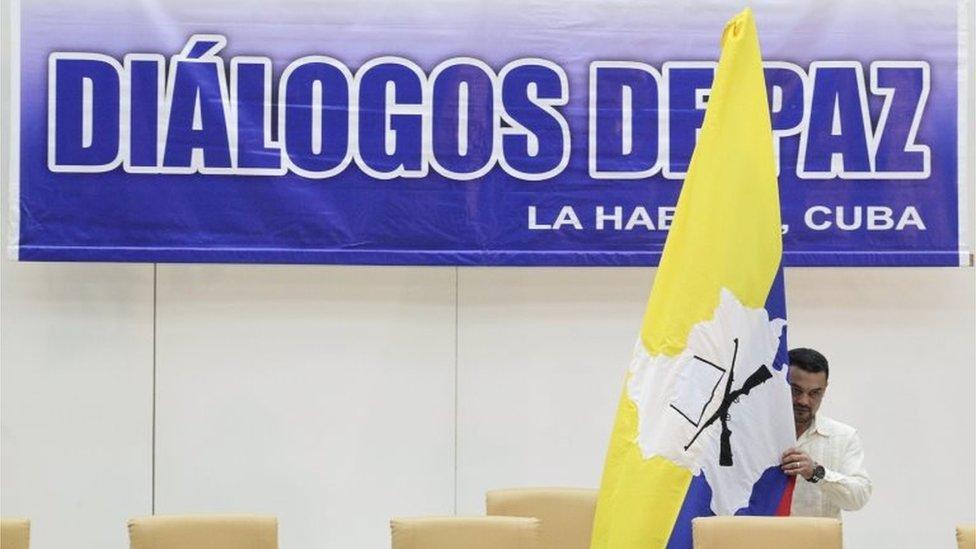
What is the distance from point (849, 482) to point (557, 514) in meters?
1.09

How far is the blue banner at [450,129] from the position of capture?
255 inches

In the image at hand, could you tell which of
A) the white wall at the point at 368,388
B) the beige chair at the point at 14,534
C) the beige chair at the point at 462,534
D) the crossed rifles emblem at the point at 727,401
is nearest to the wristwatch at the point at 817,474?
the crossed rifles emblem at the point at 727,401

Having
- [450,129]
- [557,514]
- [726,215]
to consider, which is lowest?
[557,514]

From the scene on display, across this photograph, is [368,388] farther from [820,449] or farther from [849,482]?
[849,482]

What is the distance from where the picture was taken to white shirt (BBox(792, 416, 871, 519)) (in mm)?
5418

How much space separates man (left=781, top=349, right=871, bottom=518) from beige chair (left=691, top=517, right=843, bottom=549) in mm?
486

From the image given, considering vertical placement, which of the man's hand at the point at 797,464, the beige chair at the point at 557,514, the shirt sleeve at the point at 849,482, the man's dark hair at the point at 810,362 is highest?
the man's dark hair at the point at 810,362

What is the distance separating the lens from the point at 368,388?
22.1 ft

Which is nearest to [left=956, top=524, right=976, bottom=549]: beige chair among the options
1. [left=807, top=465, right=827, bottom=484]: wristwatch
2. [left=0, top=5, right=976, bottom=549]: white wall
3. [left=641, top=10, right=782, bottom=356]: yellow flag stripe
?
[left=807, top=465, right=827, bottom=484]: wristwatch

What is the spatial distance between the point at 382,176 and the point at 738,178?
6.33 feet

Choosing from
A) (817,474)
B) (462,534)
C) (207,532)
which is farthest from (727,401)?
(207,532)

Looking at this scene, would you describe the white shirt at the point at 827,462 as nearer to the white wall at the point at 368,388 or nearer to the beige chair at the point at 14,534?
the white wall at the point at 368,388

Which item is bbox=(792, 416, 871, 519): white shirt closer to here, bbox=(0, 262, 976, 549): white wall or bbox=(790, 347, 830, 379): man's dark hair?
bbox=(790, 347, 830, 379): man's dark hair

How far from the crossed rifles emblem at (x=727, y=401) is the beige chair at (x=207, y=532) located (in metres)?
1.47
